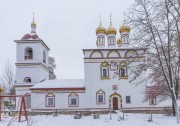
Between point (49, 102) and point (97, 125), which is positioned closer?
point (97, 125)

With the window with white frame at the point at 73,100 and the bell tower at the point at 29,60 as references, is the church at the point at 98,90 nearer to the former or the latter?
the window with white frame at the point at 73,100

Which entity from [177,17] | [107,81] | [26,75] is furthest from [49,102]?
[177,17]

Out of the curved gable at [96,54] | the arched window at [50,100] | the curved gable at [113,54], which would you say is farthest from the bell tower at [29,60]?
the curved gable at [113,54]

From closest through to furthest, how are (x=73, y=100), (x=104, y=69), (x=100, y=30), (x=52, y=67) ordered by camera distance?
(x=73, y=100), (x=104, y=69), (x=100, y=30), (x=52, y=67)

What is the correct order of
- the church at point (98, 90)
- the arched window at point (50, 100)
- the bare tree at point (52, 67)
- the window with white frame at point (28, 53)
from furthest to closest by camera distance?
the bare tree at point (52, 67), the window with white frame at point (28, 53), the arched window at point (50, 100), the church at point (98, 90)

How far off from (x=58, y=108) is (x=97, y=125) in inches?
586

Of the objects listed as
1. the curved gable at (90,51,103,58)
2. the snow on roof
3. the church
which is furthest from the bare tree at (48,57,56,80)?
the curved gable at (90,51,103,58)

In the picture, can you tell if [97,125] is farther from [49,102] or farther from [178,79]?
[49,102]

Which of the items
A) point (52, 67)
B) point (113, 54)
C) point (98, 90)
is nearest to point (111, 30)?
point (113, 54)

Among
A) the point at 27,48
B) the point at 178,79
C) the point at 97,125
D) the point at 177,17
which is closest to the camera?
the point at 177,17

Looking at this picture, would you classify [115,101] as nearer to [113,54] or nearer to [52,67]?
[113,54]

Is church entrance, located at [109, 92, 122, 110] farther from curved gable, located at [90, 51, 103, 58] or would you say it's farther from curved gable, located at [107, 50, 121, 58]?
curved gable, located at [90, 51, 103, 58]

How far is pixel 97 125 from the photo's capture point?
49.2ft

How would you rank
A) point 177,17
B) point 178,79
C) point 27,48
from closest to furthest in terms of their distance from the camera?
point 177,17, point 178,79, point 27,48
